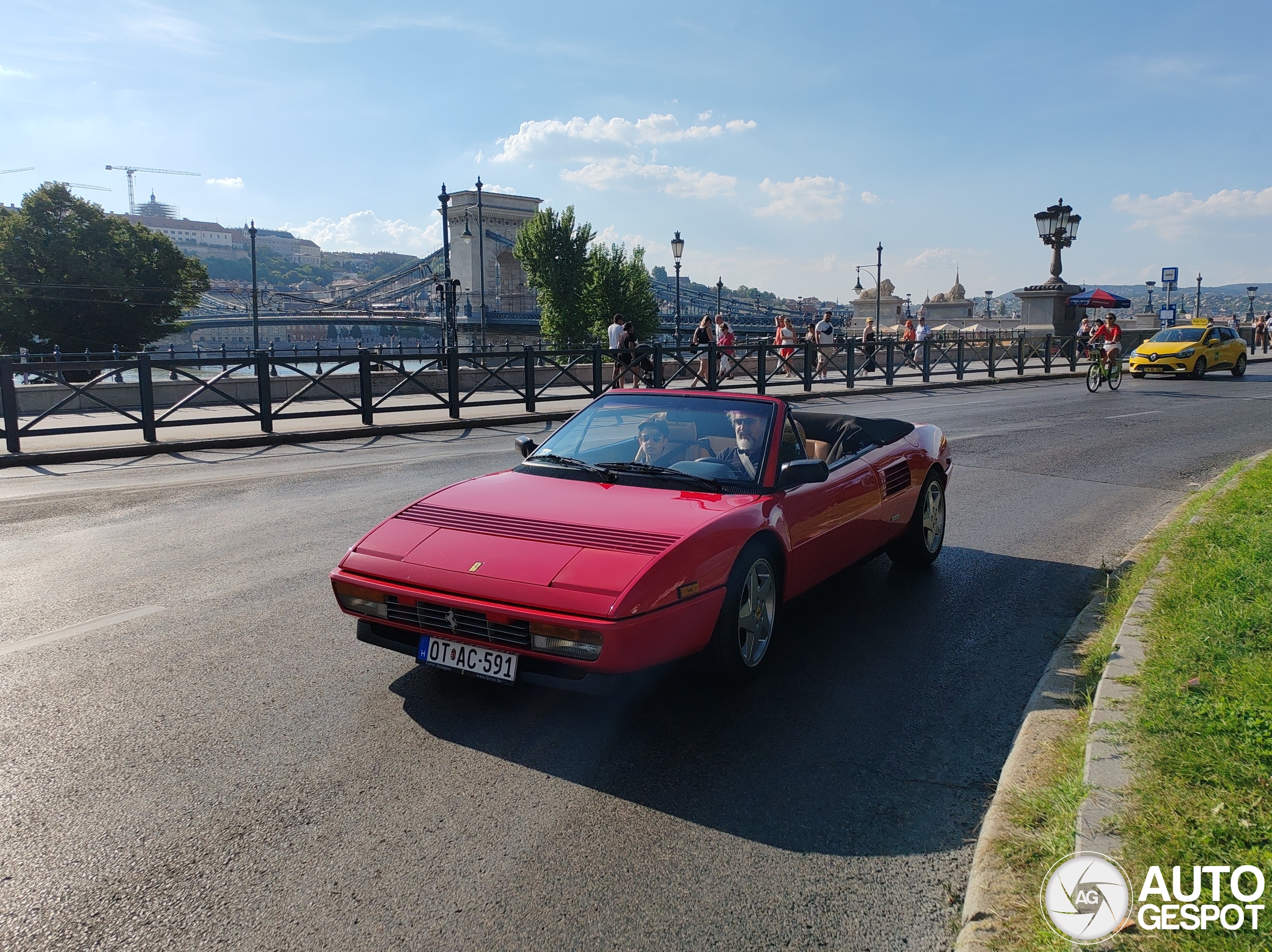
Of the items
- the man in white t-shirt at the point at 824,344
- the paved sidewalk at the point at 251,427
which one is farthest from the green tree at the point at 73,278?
the man in white t-shirt at the point at 824,344

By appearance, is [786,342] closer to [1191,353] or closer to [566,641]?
[1191,353]

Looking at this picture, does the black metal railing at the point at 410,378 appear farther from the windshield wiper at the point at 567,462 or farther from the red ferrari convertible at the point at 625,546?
the red ferrari convertible at the point at 625,546

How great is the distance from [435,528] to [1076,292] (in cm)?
3826

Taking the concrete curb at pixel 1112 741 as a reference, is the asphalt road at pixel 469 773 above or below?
below

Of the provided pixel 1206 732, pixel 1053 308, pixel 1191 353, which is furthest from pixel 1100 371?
pixel 1206 732

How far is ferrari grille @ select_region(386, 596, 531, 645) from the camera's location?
12.0ft

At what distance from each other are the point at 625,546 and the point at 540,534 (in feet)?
1.35

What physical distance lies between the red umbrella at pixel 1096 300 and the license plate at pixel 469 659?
125 ft

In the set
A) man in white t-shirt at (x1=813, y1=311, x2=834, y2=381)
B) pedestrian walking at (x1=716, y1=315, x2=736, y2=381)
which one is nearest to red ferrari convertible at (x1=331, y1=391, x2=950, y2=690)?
pedestrian walking at (x1=716, y1=315, x2=736, y2=381)

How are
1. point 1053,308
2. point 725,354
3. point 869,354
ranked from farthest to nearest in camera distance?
point 1053,308 → point 869,354 → point 725,354

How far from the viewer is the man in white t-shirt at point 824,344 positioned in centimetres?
2552

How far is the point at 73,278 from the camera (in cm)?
5059

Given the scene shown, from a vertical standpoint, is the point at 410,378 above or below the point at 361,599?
above

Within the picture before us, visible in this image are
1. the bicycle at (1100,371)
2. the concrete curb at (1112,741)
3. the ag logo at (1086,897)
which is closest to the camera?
the ag logo at (1086,897)
